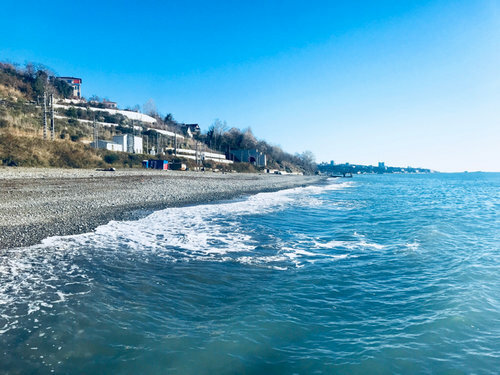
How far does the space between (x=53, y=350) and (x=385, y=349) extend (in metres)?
5.10

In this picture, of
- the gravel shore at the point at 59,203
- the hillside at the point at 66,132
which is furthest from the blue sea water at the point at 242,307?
the hillside at the point at 66,132

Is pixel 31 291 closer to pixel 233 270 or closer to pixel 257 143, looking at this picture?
pixel 233 270

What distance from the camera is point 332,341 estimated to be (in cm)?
523

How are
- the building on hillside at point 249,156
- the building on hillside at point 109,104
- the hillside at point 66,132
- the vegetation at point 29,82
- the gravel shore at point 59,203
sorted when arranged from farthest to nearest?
1. the building on hillside at point 249,156
2. the building on hillside at point 109,104
3. the vegetation at point 29,82
4. the hillside at point 66,132
5. the gravel shore at point 59,203

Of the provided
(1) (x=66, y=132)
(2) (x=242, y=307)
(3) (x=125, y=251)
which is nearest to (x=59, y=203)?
(3) (x=125, y=251)

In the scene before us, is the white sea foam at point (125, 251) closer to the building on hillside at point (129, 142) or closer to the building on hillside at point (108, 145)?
the building on hillside at point (108, 145)

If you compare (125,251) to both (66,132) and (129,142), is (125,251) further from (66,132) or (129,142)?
(129,142)

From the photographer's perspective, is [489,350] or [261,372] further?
[489,350]

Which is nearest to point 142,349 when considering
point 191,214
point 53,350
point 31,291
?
point 53,350

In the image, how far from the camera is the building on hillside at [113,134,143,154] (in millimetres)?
58312

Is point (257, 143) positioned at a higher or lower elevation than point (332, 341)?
higher

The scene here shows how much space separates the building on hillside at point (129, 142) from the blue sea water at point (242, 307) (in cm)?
5065

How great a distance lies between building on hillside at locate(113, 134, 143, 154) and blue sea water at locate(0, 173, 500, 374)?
50.7 m

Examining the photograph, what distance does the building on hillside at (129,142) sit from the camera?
191ft
